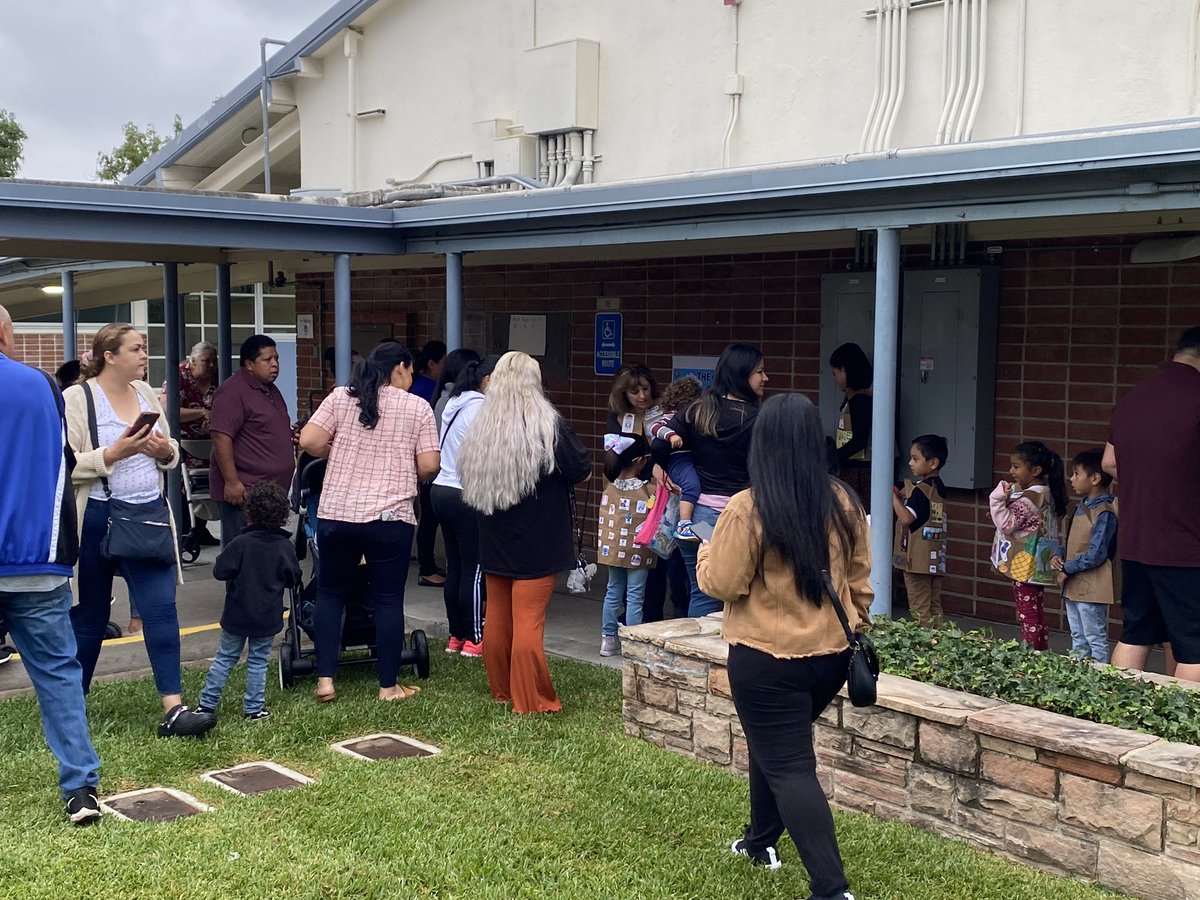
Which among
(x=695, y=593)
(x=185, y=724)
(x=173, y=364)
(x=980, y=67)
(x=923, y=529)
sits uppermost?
(x=980, y=67)

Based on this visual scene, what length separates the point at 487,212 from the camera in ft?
26.9

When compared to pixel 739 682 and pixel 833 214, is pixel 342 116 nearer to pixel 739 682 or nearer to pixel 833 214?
pixel 833 214

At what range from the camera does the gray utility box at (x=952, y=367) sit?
8203 mm

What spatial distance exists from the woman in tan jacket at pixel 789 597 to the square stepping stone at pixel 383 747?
7.08ft

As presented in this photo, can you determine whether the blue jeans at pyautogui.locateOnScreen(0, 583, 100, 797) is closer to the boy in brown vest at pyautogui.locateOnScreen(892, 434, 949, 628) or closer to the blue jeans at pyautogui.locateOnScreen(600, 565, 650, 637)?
the blue jeans at pyautogui.locateOnScreen(600, 565, 650, 637)

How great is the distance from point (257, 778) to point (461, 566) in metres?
2.39

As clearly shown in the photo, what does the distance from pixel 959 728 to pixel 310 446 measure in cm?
342

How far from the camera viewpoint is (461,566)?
7562mm

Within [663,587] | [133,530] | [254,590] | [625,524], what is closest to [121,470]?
[133,530]

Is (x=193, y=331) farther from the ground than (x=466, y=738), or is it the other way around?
(x=193, y=331)

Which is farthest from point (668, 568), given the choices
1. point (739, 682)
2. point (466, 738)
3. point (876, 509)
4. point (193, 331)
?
point (193, 331)

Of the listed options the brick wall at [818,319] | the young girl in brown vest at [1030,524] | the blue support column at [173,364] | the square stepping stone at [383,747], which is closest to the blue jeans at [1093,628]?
the young girl in brown vest at [1030,524]

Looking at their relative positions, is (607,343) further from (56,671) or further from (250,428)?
(56,671)

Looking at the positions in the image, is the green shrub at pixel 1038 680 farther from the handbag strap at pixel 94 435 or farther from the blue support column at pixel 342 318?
the blue support column at pixel 342 318
